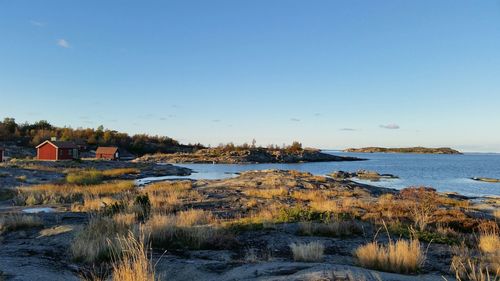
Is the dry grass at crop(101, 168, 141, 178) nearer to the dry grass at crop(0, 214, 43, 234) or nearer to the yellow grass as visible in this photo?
the dry grass at crop(0, 214, 43, 234)

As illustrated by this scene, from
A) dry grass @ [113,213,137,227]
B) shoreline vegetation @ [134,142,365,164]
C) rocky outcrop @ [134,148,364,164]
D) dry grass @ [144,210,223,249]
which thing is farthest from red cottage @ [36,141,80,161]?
dry grass @ [144,210,223,249]

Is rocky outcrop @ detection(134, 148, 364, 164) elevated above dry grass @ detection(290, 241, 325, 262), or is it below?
above

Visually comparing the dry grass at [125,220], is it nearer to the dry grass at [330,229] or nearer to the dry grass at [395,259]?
the dry grass at [330,229]

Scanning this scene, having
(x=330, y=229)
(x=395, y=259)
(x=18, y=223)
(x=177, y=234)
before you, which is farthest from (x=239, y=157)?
(x=395, y=259)

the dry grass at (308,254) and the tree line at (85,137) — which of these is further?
the tree line at (85,137)

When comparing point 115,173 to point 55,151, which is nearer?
point 115,173

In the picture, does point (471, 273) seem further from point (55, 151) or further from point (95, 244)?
point (55, 151)

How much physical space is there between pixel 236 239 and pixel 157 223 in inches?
83.9

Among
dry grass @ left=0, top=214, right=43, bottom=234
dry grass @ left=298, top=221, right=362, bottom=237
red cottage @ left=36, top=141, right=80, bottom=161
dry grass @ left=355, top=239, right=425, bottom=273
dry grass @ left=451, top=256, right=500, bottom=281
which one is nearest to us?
dry grass @ left=451, top=256, right=500, bottom=281

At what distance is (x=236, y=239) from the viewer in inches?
416

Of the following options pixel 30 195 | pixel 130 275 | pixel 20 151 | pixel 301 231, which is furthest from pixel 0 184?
pixel 20 151

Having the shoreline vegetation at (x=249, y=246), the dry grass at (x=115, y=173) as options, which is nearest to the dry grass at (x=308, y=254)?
the shoreline vegetation at (x=249, y=246)

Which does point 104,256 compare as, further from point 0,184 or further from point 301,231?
point 0,184

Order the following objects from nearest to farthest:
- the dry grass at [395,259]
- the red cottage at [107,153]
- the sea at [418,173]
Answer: the dry grass at [395,259]
the sea at [418,173]
the red cottage at [107,153]
